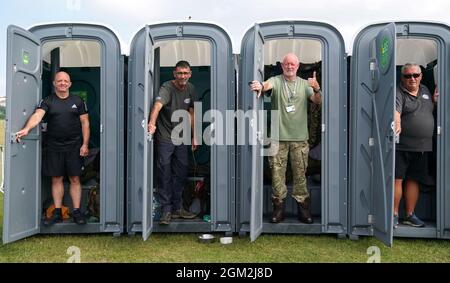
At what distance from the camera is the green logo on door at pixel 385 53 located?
11.9 feet

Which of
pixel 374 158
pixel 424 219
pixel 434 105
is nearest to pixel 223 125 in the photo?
pixel 374 158

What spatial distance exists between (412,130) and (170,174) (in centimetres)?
252

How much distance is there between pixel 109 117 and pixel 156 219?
3.95 ft

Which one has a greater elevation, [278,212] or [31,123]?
[31,123]

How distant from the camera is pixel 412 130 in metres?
4.07

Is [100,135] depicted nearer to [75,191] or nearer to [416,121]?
[75,191]

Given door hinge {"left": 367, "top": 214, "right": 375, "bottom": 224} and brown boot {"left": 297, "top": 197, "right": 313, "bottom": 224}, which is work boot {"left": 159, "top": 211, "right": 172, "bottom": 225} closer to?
brown boot {"left": 297, "top": 197, "right": 313, "bottom": 224}

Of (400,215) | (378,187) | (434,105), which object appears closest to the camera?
(378,187)

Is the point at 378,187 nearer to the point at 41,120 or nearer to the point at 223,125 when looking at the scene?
the point at 223,125

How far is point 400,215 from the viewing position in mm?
4492

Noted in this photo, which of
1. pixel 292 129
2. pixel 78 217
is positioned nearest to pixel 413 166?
pixel 292 129

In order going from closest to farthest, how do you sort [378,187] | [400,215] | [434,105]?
[378,187] < [434,105] < [400,215]

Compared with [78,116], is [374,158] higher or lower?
lower

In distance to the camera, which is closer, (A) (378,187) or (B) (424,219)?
(A) (378,187)
